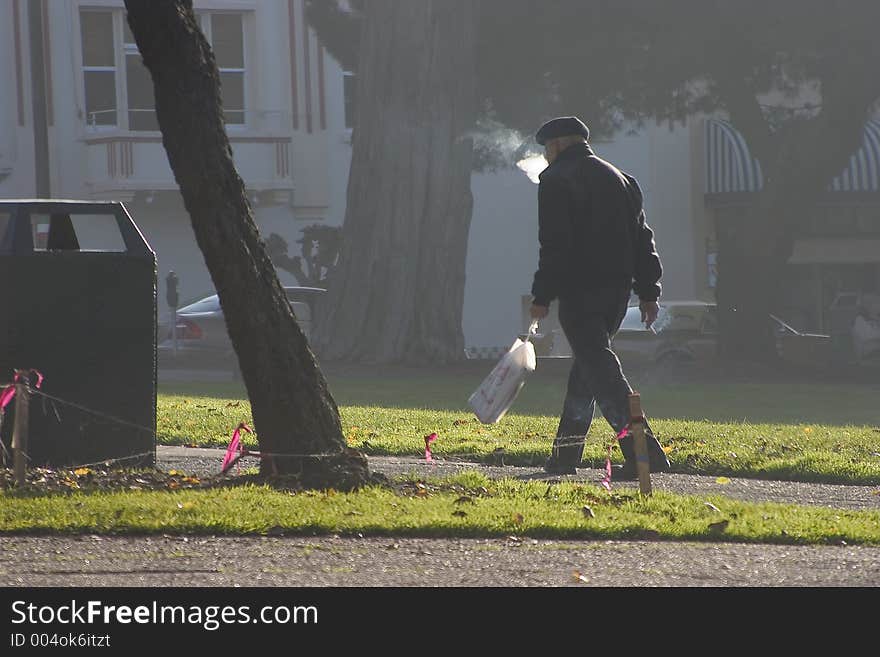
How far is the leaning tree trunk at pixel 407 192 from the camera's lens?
25172 mm

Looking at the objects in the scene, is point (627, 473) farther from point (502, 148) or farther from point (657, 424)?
point (502, 148)

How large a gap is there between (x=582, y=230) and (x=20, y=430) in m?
3.00

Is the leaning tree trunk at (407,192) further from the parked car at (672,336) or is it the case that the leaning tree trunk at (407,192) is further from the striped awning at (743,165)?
the striped awning at (743,165)

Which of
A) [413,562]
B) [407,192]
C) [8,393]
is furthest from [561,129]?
[407,192]

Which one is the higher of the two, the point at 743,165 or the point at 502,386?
the point at 743,165

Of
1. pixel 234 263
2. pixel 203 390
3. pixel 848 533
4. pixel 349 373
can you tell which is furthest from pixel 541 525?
pixel 349 373

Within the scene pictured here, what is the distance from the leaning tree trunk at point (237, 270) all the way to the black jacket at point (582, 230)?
4.82 ft

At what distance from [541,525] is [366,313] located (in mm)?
18451

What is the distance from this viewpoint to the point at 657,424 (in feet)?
44.9

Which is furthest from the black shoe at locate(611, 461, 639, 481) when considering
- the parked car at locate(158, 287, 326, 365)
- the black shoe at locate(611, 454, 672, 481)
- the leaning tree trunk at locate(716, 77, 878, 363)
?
the leaning tree trunk at locate(716, 77, 878, 363)

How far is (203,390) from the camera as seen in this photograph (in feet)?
63.3

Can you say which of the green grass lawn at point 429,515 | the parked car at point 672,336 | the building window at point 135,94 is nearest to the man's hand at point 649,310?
the green grass lawn at point 429,515

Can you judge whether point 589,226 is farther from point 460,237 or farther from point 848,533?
point 460,237

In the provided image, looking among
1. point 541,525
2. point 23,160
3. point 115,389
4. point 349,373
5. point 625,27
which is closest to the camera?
point 541,525
